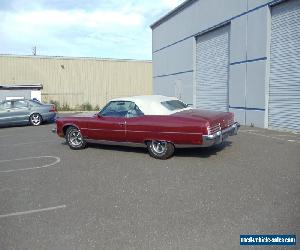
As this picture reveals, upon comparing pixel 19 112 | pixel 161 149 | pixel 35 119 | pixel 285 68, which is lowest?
pixel 161 149

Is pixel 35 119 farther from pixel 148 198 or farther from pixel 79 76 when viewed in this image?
pixel 79 76

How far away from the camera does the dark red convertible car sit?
695 cm

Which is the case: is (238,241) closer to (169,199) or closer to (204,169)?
(169,199)

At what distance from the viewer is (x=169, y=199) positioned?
15.9 feet

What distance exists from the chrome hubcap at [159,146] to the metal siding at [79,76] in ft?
85.6

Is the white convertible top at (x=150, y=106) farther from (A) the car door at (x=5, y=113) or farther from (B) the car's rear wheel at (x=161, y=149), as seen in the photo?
(A) the car door at (x=5, y=113)

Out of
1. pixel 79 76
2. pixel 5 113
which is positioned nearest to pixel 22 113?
pixel 5 113

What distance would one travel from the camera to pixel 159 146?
7539 millimetres

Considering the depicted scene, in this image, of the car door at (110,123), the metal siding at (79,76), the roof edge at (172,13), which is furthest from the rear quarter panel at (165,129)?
the metal siding at (79,76)

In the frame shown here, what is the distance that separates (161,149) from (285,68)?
6.44 meters

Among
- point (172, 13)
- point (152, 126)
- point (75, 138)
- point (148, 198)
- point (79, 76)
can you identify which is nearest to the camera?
point (148, 198)

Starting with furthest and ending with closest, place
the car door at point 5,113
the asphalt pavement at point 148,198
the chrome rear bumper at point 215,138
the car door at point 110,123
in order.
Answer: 1. the car door at point 5,113
2. the car door at point 110,123
3. the chrome rear bumper at point 215,138
4. the asphalt pavement at point 148,198

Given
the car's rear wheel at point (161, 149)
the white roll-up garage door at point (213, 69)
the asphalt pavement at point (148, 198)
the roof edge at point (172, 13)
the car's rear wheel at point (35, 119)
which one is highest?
the roof edge at point (172, 13)

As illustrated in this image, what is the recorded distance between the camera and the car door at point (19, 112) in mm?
16141
